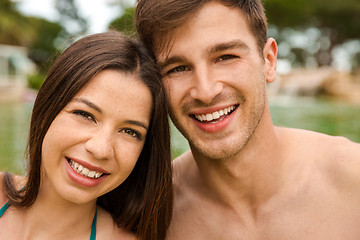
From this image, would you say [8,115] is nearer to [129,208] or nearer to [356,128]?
[356,128]

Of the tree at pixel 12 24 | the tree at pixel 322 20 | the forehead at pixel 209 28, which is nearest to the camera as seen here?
the forehead at pixel 209 28

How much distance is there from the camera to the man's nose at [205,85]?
252cm

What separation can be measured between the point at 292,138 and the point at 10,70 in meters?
27.9

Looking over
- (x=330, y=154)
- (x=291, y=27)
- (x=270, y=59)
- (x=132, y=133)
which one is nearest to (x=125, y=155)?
(x=132, y=133)

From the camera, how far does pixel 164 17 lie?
2631 millimetres

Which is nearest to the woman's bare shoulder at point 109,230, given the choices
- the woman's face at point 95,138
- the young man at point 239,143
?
the young man at point 239,143

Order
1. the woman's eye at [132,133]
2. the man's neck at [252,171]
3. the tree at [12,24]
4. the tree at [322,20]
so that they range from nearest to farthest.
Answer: the woman's eye at [132,133]
the man's neck at [252,171]
the tree at [12,24]
the tree at [322,20]

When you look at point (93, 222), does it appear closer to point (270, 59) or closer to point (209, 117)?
point (209, 117)

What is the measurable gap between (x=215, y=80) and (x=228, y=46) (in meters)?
0.24

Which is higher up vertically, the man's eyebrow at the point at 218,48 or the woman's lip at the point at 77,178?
the man's eyebrow at the point at 218,48

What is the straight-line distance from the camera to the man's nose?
2516mm

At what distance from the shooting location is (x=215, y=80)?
2.57 m

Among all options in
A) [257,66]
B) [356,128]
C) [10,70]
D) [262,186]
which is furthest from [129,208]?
[10,70]

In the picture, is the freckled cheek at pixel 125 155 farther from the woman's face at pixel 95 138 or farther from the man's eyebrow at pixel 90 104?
the man's eyebrow at pixel 90 104
